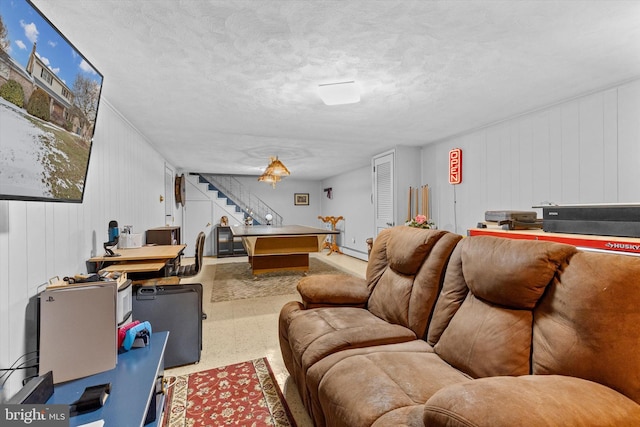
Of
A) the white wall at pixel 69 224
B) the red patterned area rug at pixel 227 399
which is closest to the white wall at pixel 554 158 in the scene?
the red patterned area rug at pixel 227 399

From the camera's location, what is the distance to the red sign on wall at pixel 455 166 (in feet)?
13.8

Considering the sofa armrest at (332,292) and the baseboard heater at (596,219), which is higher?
the baseboard heater at (596,219)

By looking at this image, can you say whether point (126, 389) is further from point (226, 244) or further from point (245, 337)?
point (226, 244)

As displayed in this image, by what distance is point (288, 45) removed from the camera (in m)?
1.91

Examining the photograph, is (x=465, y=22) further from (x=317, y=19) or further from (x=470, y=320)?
(x=470, y=320)

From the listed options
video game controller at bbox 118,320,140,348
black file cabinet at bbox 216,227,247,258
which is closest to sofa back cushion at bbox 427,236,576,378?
video game controller at bbox 118,320,140,348

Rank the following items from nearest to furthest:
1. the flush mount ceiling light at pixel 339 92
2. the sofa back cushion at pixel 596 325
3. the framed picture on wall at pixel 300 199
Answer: the sofa back cushion at pixel 596 325
the flush mount ceiling light at pixel 339 92
the framed picture on wall at pixel 300 199

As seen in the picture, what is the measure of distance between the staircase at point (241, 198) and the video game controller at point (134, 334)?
7029mm

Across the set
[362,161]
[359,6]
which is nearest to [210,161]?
[362,161]

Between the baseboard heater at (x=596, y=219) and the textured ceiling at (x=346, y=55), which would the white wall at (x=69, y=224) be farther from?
the baseboard heater at (x=596, y=219)

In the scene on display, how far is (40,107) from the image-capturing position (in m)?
1.34

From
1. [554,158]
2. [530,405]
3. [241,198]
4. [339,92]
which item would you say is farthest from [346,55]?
[241,198]

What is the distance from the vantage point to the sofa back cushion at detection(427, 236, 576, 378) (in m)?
1.18

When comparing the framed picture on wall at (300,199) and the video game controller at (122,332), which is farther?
the framed picture on wall at (300,199)
